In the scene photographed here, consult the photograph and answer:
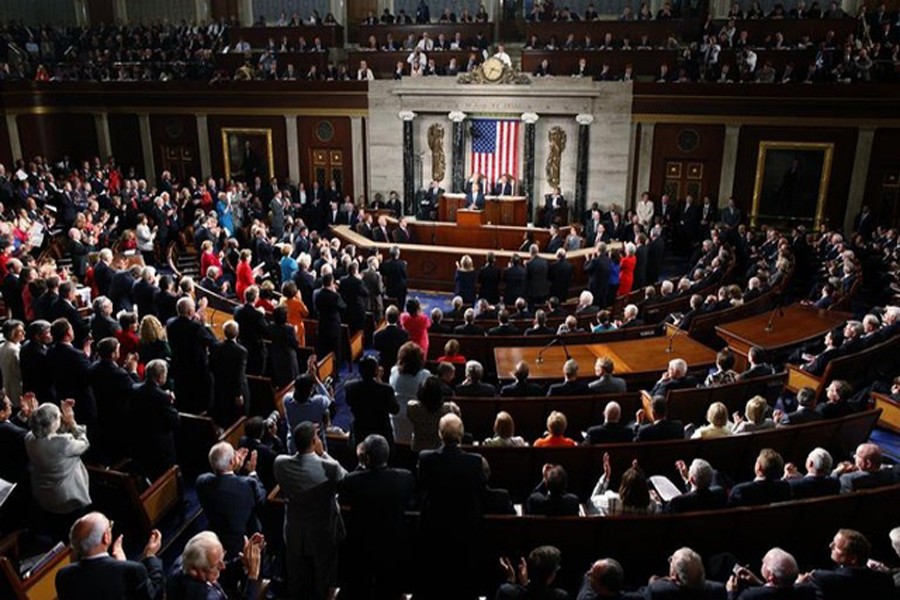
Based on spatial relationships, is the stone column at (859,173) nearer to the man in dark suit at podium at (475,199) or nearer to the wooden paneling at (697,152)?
the wooden paneling at (697,152)

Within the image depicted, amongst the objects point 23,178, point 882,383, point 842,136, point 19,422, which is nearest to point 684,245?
point 842,136

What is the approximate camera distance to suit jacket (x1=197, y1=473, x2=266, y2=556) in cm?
425

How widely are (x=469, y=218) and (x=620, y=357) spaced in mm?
8215

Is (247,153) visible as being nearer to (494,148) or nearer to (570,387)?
(494,148)

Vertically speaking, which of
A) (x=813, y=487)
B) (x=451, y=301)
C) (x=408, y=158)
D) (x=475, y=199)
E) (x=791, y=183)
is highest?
(x=408, y=158)

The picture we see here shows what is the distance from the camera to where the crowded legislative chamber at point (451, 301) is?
4.38m

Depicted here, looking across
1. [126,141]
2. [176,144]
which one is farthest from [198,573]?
[126,141]

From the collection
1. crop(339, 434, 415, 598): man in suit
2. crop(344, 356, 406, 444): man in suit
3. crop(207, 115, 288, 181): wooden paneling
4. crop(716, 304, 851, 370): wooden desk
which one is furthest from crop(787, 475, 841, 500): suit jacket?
crop(207, 115, 288, 181): wooden paneling

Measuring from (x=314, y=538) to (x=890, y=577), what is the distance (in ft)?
10.5

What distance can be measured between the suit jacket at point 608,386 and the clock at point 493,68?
1229 cm

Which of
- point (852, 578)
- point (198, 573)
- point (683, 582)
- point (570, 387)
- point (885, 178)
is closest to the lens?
point (198, 573)

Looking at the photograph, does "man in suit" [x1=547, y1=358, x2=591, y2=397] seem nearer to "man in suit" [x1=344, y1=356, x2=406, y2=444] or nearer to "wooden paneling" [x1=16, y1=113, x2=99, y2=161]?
"man in suit" [x1=344, y1=356, x2=406, y2=444]

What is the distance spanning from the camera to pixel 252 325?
25.3ft

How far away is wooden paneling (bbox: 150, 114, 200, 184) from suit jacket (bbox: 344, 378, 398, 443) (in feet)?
57.6
